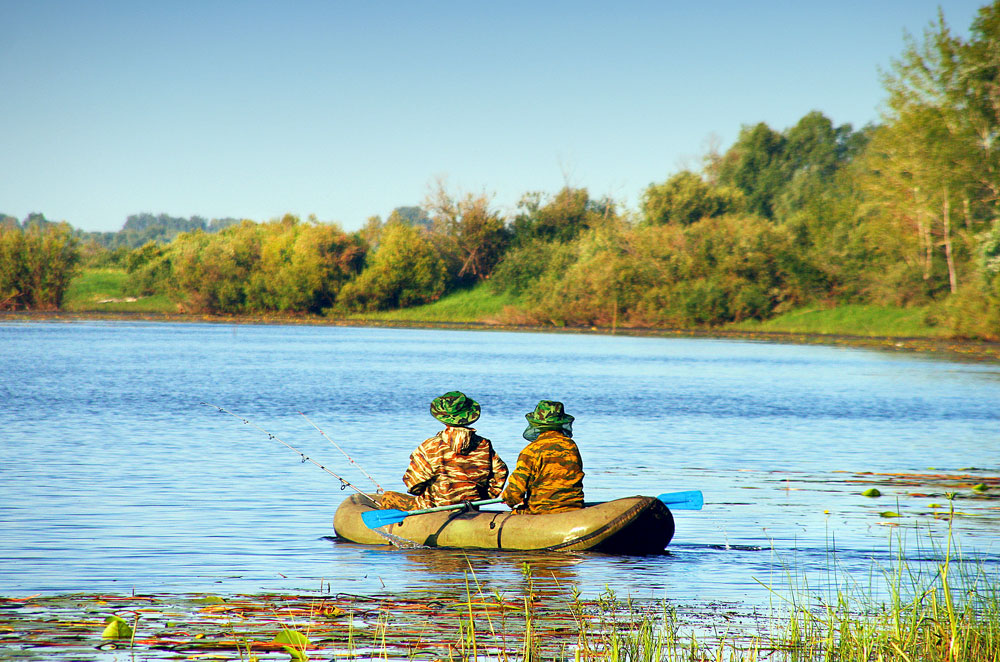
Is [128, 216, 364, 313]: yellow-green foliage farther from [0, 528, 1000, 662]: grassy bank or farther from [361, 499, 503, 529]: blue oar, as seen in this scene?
[0, 528, 1000, 662]: grassy bank

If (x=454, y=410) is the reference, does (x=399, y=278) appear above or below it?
above

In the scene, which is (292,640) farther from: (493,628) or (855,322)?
(855,322)

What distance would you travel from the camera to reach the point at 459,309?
342ft

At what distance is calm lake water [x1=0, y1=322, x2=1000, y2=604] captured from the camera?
431 inches

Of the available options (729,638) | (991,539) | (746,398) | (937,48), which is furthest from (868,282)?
(729,638)

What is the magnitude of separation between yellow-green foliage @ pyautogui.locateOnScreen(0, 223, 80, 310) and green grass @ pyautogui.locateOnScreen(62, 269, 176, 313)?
3794mm

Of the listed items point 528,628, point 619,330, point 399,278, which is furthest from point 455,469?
point 399,278

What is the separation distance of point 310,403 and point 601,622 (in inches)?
990

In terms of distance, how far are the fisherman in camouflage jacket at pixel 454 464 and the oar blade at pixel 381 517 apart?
28 centimetres

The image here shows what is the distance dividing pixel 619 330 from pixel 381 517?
76519 millimetres

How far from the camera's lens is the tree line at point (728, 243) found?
198ft

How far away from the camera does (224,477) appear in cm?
1789

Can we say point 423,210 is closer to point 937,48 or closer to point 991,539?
point 937,48

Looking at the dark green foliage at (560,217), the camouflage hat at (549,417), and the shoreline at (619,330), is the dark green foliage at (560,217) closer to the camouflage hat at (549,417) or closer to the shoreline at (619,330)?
the shoreline at (619,330)
